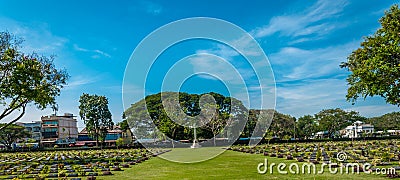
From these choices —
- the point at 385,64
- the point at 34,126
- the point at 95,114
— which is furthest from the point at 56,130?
the point at 385,64

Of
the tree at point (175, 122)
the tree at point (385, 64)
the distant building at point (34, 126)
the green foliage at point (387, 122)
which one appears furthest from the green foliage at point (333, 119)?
the distant building at point (34, 126)

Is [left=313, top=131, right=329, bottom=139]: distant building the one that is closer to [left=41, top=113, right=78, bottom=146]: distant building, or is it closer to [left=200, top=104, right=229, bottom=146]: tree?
[left=200, top=104, right=229, bottom=146]: tree

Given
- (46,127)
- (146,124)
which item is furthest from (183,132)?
(46,127)

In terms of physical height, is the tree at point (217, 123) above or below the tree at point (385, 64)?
below

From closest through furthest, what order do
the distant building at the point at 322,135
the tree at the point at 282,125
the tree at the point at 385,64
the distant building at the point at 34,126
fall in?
the tree at the point at 385,64 < the tree at the point at 282,125 < the distant building at the point at 322,135 < the distant building at the point at 34,126

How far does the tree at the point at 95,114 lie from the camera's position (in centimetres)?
5878

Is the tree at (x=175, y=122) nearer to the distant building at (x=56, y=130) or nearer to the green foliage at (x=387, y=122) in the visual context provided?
the distant building at (x=56, y=130)

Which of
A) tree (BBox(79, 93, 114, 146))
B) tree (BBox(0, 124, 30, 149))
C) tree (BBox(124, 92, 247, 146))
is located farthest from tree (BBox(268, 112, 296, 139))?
tree (BBox(0, 124, 30, 149))

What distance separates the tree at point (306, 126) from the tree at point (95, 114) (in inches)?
1637

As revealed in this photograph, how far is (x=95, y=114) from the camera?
5912 cm

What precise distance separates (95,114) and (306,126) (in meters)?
46.7

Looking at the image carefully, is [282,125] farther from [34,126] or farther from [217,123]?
[34,126]

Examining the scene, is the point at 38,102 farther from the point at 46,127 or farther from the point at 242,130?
the point at 46,127

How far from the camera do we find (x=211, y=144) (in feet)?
171
